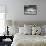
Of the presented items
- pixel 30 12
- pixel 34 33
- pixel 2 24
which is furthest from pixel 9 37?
pixel 30 12

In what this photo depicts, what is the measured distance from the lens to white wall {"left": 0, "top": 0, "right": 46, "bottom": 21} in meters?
4.80

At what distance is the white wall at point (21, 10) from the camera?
4.80 meters

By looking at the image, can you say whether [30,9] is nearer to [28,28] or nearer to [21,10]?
[21,10]

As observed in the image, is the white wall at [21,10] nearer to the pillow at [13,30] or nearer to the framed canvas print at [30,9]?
the framed canvas print at [30,9]

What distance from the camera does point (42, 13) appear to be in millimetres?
4805

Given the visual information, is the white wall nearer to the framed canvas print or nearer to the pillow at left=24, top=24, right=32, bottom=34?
the framed canvas print

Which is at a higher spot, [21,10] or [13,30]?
[21,10]

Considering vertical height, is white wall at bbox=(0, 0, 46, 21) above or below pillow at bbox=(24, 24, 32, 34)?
above

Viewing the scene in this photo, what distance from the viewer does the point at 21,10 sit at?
482cm

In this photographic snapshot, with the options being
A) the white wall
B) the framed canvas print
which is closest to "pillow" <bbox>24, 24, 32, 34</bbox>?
the white wall

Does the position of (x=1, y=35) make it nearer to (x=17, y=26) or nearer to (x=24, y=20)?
(x=17, y=26)

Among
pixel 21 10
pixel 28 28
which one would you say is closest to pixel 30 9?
pixel 21 10

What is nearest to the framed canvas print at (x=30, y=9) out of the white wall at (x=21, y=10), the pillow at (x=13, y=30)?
the white wall at (x=21, y=10)

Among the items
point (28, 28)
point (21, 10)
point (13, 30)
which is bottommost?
point (13, 30)
